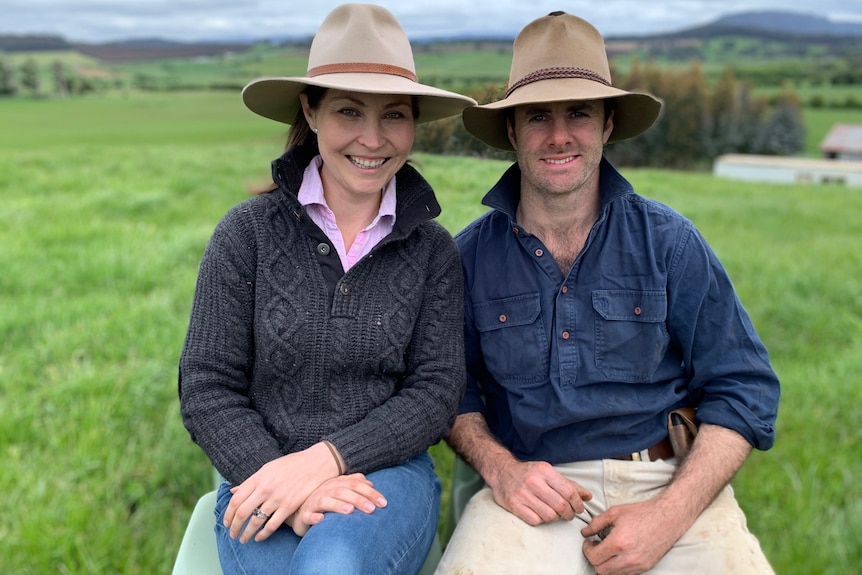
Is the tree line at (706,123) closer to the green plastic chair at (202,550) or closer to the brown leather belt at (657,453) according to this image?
the brown leather belt at (657,453)

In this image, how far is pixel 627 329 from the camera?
223 centimetres

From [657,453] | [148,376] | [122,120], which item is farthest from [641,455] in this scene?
[122,120]

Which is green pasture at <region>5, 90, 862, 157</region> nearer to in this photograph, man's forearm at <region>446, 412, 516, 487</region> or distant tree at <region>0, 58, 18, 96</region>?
distant tree at <region>0, 58, 18, 96</region>

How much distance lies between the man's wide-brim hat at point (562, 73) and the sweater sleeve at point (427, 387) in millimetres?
501

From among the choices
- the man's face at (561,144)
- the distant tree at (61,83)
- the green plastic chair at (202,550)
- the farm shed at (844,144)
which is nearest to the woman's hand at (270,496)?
the green plastic chair at (202,550)

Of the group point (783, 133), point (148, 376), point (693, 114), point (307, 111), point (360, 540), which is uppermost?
point (307, 111)

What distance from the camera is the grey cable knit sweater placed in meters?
2.01

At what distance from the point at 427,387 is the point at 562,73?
1.06m

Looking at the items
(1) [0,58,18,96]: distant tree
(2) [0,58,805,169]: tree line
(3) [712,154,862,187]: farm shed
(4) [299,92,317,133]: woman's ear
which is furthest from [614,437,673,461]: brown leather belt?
(3) [712,154,862,187]: farm shed

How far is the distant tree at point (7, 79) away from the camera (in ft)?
110

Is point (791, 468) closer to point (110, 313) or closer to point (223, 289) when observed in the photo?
point (223, 289)

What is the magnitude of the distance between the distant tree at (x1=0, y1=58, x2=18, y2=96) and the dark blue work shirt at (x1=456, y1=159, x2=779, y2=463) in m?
38.6

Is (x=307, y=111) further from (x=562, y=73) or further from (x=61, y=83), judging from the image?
(x=61, y=83)

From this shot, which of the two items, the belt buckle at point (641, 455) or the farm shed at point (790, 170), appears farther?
the farm shed at point (790, 170)
